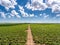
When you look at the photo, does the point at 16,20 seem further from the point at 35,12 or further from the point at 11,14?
the point at 35,12

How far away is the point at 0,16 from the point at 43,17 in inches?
102

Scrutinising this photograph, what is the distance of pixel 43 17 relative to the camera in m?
10.7

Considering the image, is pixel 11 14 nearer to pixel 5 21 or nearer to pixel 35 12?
pixel 5 21

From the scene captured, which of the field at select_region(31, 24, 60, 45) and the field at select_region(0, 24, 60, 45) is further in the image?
the field at select_region(31, 24, 60, 45)

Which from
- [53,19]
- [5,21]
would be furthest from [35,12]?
[5,21]

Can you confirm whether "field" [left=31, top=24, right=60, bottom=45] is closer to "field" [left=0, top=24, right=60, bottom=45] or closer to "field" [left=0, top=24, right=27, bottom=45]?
"field" [left=0, top=24, right=60, bottom=45]

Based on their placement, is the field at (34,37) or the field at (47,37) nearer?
the field at (34,37)

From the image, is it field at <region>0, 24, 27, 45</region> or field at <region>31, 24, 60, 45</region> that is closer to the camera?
field at <region>0, 24, 27, 45</region>

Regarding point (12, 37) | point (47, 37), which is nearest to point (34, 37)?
point (47, 37)

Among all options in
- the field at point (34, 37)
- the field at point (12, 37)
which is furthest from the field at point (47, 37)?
the field at point (12, 37)

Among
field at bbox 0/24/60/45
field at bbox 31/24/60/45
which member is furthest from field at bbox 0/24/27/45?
field at bbox 31/24/60/45

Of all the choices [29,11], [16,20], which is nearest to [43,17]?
[29,11]

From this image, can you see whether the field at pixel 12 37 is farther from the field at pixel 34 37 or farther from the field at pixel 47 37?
the field at pixel 47 37

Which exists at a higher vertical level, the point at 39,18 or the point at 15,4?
the point at 15,4
